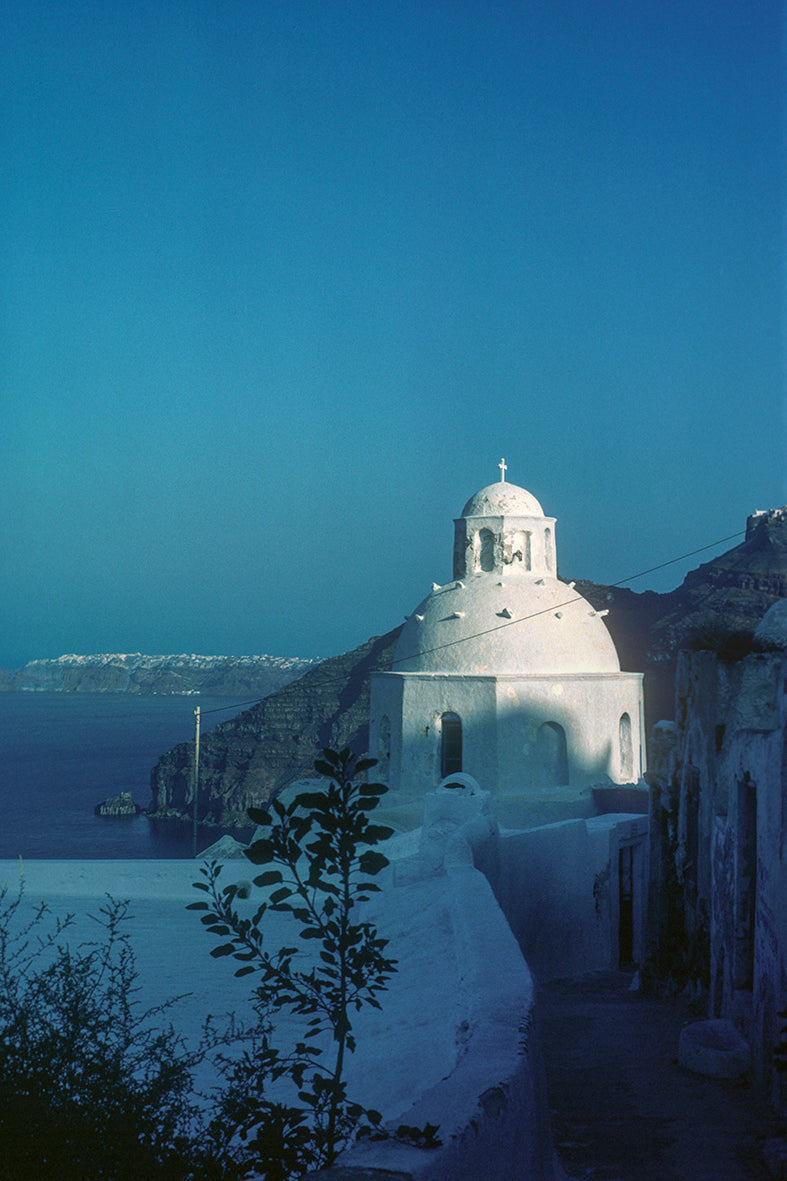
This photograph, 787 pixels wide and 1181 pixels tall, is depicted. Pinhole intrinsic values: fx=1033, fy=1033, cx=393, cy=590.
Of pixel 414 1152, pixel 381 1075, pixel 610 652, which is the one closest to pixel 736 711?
pixel 381 1075

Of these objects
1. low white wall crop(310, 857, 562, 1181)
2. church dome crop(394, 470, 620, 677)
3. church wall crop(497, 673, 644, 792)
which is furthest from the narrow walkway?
church dome crop(394, 470, 620, 677)

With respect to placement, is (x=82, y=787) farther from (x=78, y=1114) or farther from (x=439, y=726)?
(x=78, y=1114)

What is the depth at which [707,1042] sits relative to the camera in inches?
231

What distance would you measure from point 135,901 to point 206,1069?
4.65 m

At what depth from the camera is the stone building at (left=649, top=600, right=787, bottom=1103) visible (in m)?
5.27

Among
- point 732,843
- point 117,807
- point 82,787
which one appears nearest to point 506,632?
point 732,843

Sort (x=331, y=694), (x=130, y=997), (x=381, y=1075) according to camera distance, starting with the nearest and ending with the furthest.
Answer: (x=381, y=1075), (x=130, y=997), (x=331, y=694)

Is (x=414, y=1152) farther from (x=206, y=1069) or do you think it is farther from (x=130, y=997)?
(x=130, y=997)

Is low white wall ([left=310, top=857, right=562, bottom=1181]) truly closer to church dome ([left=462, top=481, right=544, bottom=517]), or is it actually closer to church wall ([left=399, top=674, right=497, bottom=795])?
church wall ([left=399, top=674, right=497, bottom=795])

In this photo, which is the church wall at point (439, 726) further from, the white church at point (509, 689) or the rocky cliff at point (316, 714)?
the rocky cliff at point (316, 714)

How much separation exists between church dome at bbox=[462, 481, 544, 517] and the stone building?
11044mm

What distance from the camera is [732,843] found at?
6266 millimetres

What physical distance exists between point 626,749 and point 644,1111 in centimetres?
1496

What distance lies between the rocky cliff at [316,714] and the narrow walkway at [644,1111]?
4792 centimetres
